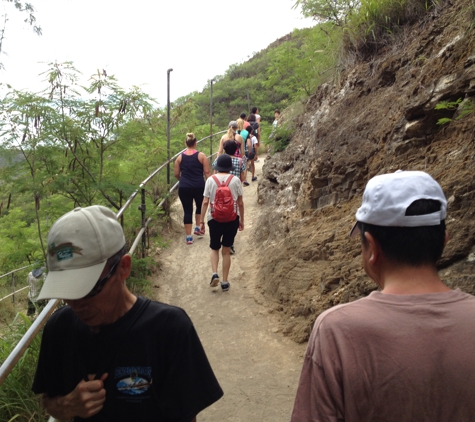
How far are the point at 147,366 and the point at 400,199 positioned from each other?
107 centimetres

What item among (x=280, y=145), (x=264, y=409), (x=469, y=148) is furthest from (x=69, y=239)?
(x=280, y=145)

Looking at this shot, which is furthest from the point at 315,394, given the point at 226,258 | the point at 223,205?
the point at 226,258

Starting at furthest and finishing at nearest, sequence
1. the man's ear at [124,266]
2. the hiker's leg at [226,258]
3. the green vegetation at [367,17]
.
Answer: the green vegetation at [367,17]
the hiker's leg at [226,258]
the man's ear at [124,266]

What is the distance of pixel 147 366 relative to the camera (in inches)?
66.2

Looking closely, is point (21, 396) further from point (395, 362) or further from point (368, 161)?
point (368, 161)

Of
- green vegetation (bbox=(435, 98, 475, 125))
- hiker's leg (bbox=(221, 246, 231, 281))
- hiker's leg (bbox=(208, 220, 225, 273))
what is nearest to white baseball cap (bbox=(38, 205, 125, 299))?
green vegetation (bbox=(435, 98, 475, 125))

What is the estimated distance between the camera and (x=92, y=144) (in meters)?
6.50

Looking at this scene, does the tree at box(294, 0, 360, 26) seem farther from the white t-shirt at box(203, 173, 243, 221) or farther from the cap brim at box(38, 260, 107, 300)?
the cap brim at box(38, 260, 107, 300)

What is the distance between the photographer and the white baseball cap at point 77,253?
1639 mm

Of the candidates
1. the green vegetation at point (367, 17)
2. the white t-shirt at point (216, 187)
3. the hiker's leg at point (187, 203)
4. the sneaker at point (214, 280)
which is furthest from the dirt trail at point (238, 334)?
the green vegetation at point (367, 17)

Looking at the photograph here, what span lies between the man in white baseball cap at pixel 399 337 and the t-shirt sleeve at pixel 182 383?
1.38 ft

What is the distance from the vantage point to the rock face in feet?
14.6

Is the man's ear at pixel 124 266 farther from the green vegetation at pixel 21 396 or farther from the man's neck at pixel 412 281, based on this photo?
the green vegetation at pixel 21 396

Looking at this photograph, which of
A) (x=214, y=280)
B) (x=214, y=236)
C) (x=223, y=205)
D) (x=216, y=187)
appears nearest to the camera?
(x=223, y=205)
